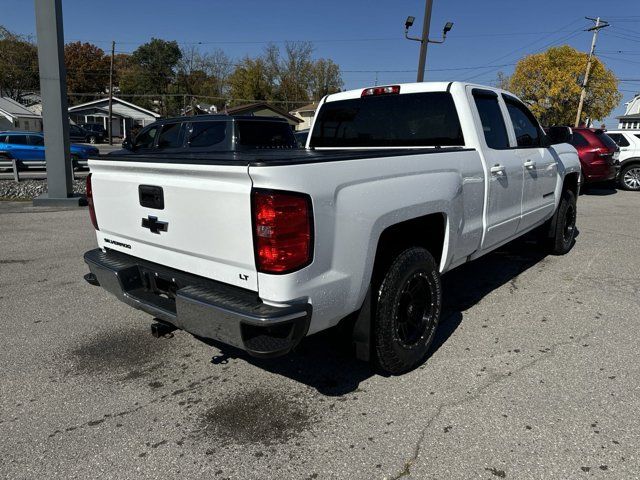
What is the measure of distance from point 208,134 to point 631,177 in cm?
1252

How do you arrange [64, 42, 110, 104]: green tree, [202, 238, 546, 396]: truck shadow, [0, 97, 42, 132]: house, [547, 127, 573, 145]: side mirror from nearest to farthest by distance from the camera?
[202, 238, 546, 396]: truck shadow < [547, 127, 573, 145]: side mirror < [0, 97, 42, 132]: house < [64, 42, 110, 104]: green tree

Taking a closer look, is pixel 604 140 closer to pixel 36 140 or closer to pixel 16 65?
pixel 36 140

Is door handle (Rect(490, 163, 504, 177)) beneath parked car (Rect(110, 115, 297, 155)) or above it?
beneath

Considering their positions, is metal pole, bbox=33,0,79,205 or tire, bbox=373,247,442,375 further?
metal pole, bbox=33,0,79,205

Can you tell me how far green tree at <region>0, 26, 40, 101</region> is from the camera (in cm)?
6294

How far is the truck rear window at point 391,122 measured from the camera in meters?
3.93

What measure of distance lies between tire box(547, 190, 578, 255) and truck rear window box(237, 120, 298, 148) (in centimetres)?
530

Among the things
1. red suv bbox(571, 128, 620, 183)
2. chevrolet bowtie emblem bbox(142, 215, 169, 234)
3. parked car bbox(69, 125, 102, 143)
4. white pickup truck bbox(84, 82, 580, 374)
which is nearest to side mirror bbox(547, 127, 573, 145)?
white pickup truck bbox(84, 82, 580, 374)

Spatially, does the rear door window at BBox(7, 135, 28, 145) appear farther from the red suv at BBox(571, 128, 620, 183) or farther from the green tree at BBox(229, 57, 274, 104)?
the green tree at BBox(229, 57, 274, 104)

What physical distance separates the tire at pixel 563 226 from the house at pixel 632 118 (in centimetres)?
7819

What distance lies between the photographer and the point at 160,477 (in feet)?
7.38

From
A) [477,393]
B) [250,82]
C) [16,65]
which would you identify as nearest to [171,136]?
[477,393]

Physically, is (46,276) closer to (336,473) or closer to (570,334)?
(336,473)

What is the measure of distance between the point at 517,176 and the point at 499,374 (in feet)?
6.44
